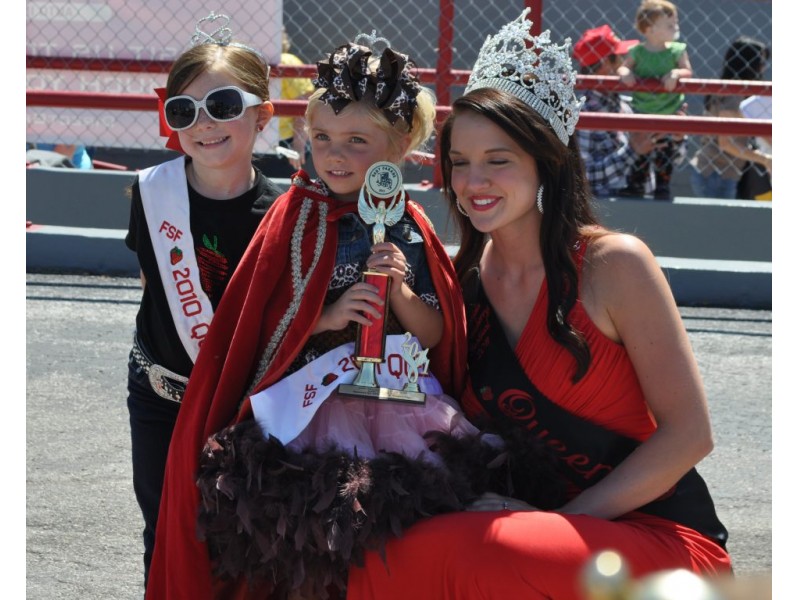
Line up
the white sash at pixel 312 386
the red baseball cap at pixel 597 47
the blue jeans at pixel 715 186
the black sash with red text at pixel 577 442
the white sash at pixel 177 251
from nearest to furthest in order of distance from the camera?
the white sash at pixel 312 386
the black sash with red text at pixel 577 442
the white sash at pixel 177 251
the red baseball cap at pixel 597 47
the blue jeans at pixel 715 186

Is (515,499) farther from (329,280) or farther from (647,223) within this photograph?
(647,223)

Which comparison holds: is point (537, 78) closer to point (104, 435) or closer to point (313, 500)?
point (313, 500)

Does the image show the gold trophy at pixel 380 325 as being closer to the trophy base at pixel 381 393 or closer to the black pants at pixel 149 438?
the trophy base at pixel 381 393

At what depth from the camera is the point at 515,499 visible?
2.56 m

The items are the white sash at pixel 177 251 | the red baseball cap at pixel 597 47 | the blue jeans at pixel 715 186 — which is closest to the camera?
the white sash at pixel 177 251

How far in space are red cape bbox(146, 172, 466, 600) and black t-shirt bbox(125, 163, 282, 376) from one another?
17 centimetres

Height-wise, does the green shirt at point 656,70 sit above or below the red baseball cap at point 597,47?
below

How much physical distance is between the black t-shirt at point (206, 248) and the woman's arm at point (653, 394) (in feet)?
3.12

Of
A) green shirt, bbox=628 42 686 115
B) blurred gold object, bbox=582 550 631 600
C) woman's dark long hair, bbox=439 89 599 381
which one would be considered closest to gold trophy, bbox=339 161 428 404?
woman's dark long hair, bbox=439 89 599 381

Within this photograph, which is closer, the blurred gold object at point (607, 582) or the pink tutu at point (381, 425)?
the blurred gold object at point (607, 582)

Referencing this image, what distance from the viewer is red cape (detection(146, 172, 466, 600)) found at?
256 cm

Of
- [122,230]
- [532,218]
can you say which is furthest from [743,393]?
[122,230]

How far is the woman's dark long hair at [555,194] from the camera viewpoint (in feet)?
8.79

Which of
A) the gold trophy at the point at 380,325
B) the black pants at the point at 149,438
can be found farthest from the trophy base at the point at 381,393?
the black pants at the point at 149,438
